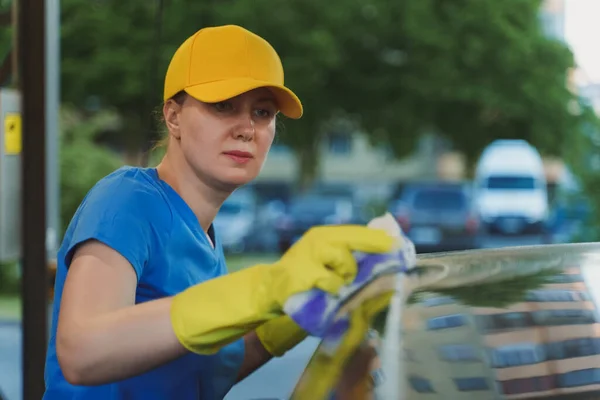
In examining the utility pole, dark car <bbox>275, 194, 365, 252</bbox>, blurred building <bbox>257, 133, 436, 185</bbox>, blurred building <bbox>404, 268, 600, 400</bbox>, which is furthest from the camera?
blurred building <bbox>257, 133, 436, 185</bbox>

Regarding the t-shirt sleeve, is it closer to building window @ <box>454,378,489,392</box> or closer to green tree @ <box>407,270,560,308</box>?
green tree @ <box>407,270,560,308</box>

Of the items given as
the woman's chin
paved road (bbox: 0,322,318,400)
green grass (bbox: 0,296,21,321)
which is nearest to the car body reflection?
the woman's chin

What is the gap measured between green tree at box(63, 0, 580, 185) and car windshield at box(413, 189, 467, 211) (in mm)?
3742

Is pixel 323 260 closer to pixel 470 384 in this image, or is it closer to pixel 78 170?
pixel 470 384

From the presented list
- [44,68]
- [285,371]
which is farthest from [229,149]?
[285,371]

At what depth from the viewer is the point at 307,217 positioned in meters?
28.0

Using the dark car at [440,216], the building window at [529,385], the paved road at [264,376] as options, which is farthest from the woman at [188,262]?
the dark car at [440,216]

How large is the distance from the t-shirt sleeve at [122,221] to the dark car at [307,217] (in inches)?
971

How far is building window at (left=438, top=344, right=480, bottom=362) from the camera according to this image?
6.91 ft

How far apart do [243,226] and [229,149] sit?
2582 centimetres

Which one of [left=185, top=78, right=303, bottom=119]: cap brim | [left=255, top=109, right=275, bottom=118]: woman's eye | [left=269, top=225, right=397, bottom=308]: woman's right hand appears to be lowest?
[left=269, top=225, right=397, bottom=308]: woman's right hand

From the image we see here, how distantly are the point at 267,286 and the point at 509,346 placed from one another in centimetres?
51

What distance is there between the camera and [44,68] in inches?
230

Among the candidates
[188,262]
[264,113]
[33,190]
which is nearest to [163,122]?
[264,113]
